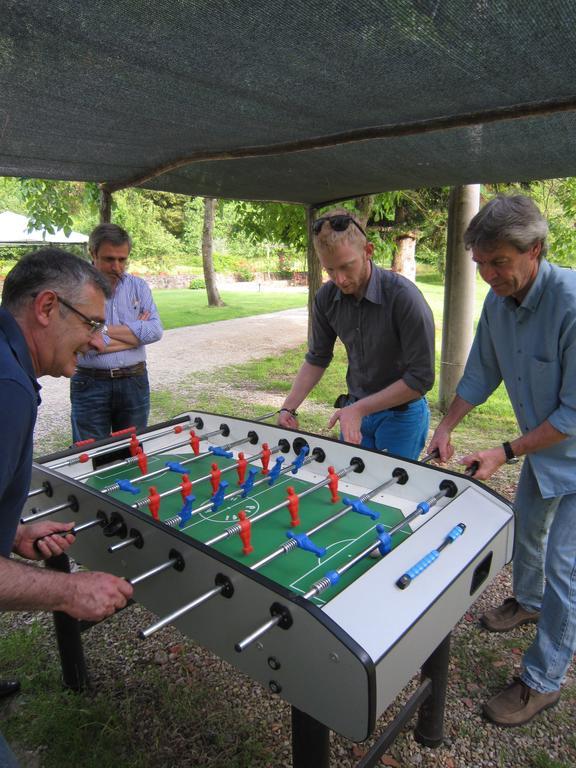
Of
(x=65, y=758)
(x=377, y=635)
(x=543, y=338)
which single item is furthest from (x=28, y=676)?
(x=543, y=338)

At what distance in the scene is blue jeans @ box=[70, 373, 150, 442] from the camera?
135 inches

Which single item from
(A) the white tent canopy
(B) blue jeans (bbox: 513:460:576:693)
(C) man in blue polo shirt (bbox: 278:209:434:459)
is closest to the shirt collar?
(C) man in blue polo shirt (bbox: 278:209:434:459)

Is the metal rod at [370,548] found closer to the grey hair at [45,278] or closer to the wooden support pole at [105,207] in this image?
the grey hair at [45,278]

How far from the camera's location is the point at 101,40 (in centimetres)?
192

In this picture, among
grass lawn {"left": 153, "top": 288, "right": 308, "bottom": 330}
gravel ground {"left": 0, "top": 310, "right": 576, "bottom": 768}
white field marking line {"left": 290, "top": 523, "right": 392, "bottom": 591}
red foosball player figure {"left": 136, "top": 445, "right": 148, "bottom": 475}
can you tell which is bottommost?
gravel ground {"left": 0, "top": 310, "right": 576, "bottom": 768}

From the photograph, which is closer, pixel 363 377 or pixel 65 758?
pixel 65 758

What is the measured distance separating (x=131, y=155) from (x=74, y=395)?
1737 millimetres

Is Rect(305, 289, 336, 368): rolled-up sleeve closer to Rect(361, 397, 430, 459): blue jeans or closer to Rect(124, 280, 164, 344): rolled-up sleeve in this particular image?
Rect(361, 397, 430, 459): blue jeans

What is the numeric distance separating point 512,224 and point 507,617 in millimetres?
2089

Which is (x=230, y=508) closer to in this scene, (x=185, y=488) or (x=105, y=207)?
(x=185, y=488)

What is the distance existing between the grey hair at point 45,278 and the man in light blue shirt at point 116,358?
167 cm

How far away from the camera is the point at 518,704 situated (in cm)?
218

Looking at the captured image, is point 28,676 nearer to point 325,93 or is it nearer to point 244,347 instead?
point 325,93

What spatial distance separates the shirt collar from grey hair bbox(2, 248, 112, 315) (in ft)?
0.21
